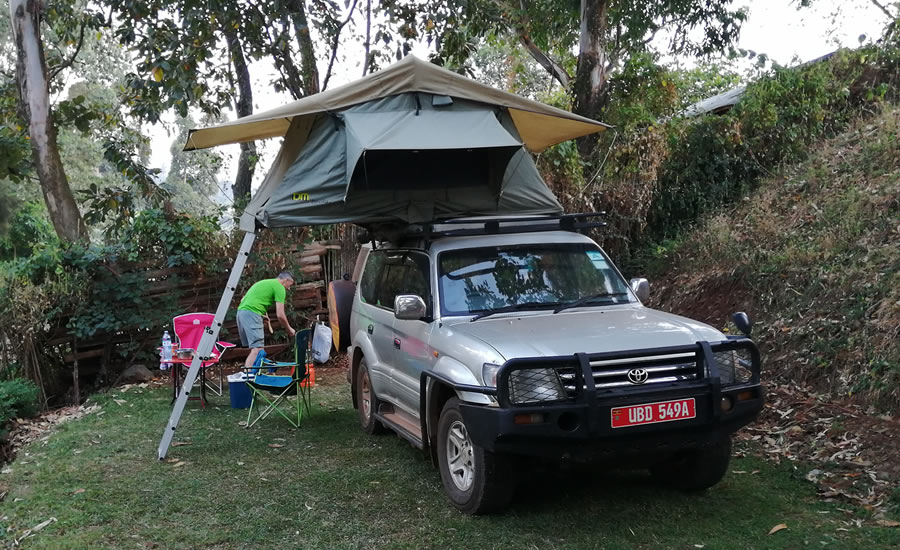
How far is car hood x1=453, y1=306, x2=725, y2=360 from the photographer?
4.76 metres

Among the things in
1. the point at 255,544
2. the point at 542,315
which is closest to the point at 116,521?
the point at 255,544

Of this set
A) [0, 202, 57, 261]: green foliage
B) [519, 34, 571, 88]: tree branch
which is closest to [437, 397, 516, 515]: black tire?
[519, 34, 571, 88]: tree branch

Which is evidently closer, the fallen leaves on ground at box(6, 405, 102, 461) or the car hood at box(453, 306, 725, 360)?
the car hood at box(453, 306, 725, 360)

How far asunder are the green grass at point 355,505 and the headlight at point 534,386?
828 millimetres

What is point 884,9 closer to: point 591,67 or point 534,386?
point 591,67

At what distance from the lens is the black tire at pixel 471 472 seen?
4.86 m

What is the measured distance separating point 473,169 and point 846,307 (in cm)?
373

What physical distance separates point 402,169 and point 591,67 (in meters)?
6.67

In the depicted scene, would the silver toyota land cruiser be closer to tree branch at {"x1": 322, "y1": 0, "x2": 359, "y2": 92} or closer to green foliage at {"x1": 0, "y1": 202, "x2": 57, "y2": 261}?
tree branch at {"x1": 322, "y1": 0, "x2": 359, "y2": 92}

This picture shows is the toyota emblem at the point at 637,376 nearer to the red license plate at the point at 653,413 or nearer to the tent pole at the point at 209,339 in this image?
the red license plate at the point at 653,413

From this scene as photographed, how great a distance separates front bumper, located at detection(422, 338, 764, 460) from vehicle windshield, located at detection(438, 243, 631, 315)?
118cm

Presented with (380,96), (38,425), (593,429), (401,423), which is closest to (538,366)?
(593,429)

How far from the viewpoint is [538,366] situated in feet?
14.9

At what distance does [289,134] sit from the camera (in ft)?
24.2
